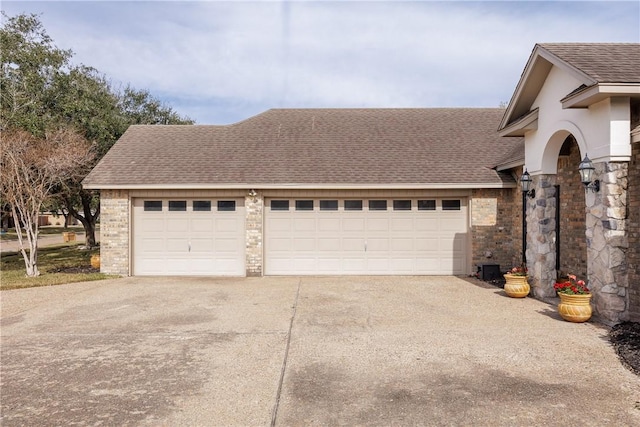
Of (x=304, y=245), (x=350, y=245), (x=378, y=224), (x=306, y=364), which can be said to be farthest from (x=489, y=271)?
(x=306, y=364)

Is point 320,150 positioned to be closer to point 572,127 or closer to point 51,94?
point 572,127

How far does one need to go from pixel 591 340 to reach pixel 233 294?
24.7 ft

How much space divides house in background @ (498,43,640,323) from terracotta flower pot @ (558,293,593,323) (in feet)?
0.76

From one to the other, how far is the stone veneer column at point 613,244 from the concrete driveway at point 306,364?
19.5 inches

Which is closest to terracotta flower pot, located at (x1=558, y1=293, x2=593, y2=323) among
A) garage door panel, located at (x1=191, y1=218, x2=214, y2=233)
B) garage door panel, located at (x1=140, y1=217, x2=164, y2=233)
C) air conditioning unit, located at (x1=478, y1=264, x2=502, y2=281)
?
air conditioning unit, located at (x1=478, y1=264, x2=502, y2=281)

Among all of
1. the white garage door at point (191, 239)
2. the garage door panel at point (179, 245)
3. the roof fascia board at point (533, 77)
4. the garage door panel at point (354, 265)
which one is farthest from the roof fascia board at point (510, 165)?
the garage door panel at point (179, 245)

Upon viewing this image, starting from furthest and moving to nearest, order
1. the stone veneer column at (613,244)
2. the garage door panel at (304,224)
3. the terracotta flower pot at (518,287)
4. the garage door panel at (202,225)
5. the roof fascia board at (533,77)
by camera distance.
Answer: the garage door panel at (304,224)
the garage door panel at (202,225)
the terracotta flower pot at (518,287)
the roof fascia board at (533,77)
the stone veneer column at (613,244)

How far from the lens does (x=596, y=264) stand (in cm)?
741

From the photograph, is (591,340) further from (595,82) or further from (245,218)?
(245,218)

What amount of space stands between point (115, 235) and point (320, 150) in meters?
7.35

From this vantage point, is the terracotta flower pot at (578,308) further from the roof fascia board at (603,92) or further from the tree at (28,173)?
the tree at (28,173)

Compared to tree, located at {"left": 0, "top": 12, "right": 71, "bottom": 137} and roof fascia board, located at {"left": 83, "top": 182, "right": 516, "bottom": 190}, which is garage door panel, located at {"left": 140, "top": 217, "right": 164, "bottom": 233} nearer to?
roof fascia board, located at {"left": 83, "top": 182, "right": 516, "bottom": 190}

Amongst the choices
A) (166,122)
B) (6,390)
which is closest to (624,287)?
(6,390)

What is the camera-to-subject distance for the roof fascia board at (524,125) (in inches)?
386
